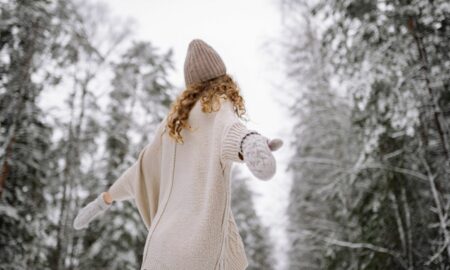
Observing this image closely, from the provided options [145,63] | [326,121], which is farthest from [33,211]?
[326,121]

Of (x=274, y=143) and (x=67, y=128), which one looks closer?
(x=274, y=143)

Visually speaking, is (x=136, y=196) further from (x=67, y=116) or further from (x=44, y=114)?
(x=67, y=116)

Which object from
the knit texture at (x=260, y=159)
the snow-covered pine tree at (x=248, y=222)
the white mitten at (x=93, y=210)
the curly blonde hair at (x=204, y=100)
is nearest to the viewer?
the knit texture at (x=260, y=159)

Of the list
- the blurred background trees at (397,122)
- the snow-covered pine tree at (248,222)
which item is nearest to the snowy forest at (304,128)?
the blurred background trees at (397,122)

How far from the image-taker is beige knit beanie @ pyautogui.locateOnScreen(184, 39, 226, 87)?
79.9 inches

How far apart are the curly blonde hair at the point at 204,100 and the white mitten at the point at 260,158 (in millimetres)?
458

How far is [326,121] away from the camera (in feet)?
35.1

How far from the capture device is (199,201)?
167cm

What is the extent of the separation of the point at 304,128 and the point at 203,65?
995 cm

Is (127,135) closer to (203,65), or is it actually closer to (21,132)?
(21,132)

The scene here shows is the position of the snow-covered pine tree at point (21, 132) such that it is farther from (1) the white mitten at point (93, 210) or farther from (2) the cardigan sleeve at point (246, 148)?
(2) the cardigan sleeve at point (246, 148)

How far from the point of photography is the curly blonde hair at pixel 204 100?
1868 millimetres

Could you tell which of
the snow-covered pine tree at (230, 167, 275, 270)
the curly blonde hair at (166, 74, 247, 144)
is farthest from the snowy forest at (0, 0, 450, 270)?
the snow-covered pine tree at (230, 167, 275, 270)

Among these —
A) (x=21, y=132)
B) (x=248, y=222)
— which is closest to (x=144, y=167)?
(x=21, y=132)
